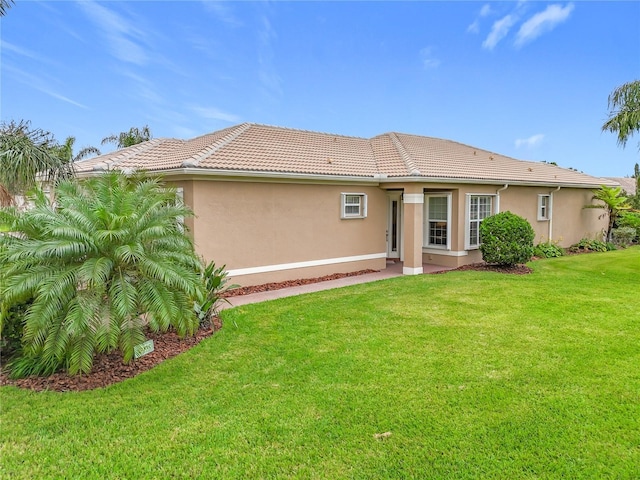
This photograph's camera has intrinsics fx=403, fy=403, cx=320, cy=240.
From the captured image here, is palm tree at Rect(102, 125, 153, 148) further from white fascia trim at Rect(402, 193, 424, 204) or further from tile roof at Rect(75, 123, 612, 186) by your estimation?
white fascia trim at Rect(402, 193, 424, 204)

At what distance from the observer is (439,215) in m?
16.5

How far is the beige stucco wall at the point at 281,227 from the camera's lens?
1138 centimetres

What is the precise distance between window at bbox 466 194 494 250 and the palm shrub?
41.1 ft

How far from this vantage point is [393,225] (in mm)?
17156

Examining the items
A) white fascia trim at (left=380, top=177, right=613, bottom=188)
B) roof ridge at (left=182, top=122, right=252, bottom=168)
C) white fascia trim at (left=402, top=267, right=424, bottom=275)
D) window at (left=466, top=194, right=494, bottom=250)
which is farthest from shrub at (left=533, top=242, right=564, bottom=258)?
roof ridge at (left=182, top=122, right=252, bottom=168)

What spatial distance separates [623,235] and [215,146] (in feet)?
78.4

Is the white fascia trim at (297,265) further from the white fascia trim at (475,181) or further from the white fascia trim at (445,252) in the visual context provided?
the white fascia trim at (475,181)

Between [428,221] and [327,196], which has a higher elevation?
[327,196]

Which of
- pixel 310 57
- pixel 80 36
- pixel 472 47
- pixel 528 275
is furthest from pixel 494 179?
pixel 80 36

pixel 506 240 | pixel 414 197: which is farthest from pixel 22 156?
pixel 506 240

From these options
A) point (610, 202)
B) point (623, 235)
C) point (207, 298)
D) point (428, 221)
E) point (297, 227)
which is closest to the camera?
point (207, 298)

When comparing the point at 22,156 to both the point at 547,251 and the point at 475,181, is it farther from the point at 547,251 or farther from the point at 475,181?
the point at 547,251

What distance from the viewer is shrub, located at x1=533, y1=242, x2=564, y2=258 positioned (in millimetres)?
19094

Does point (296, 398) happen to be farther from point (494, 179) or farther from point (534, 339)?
point (494, 179)
